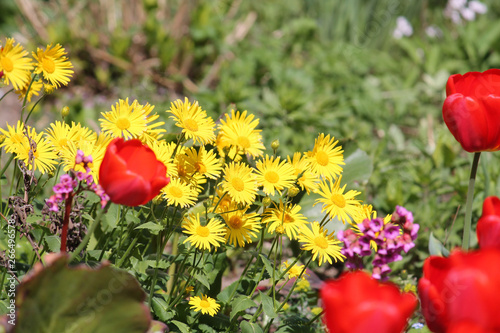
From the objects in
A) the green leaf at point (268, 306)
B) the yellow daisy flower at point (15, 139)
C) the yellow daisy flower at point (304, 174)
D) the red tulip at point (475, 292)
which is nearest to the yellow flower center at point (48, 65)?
the yellow daisy flower at point (15, 139)

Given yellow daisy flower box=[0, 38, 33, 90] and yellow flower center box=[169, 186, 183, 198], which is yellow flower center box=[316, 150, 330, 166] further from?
yellow daisy flower box=[0, 38, 33, 90]

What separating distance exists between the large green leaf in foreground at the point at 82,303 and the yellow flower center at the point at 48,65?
610 millimetres

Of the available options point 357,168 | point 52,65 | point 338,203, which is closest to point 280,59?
point 357,168

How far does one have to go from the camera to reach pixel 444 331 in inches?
28.3

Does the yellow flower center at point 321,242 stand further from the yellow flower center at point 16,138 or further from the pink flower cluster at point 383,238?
the yellow flower center at point 16,138

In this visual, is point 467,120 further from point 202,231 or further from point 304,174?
point 202,231

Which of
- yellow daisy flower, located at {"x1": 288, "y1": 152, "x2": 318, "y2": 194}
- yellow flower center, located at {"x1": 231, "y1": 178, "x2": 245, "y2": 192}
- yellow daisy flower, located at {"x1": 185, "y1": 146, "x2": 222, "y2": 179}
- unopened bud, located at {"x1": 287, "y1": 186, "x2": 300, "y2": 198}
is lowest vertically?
yellow flower center, located at {"x1": 231, "y1": 178, "x2": 245, "y2": 192}

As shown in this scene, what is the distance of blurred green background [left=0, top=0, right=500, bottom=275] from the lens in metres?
3.03

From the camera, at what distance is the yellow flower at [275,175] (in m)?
1.14

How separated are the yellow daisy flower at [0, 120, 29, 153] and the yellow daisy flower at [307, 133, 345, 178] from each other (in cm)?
61

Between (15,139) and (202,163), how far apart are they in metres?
0.41

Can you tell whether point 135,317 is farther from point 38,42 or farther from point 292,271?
point 38,42

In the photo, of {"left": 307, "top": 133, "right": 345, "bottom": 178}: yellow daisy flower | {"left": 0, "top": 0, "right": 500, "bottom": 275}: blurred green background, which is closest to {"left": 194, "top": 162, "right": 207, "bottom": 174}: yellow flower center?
{"left": 307, "top": 133, "right": 345, "bottom": 178}: yellow daisy flower

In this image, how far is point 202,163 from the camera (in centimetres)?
118
